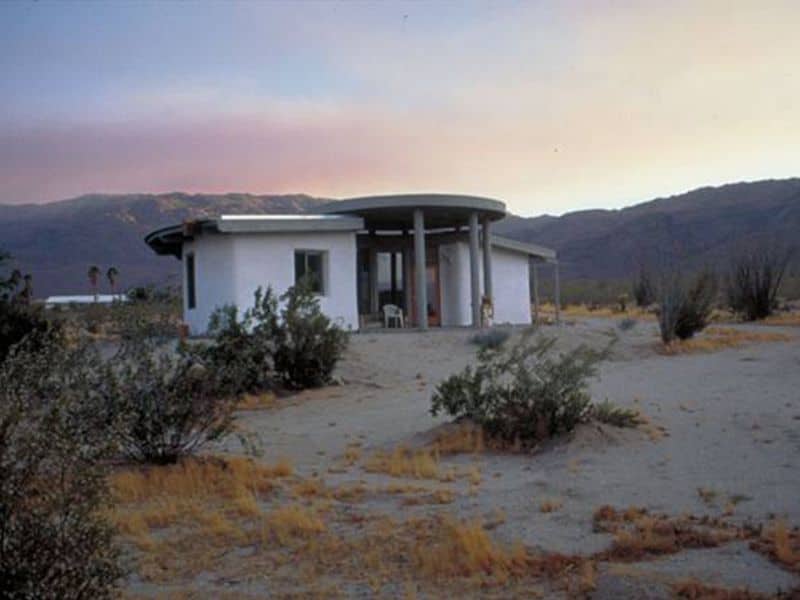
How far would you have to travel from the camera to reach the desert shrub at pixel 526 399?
11.0 m

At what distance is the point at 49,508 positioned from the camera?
4.61 metres

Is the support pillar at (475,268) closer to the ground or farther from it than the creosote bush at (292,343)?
farther from it

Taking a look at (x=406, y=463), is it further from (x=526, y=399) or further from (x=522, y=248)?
(x=522, y=248)

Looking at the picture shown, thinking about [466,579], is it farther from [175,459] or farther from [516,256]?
[516,256]

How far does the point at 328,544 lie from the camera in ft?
23.1

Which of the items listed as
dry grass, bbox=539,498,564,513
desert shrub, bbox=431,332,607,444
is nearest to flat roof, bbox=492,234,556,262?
desert shrub, bbox=431,332,607,444

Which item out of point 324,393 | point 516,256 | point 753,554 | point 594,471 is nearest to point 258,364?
point 324,393

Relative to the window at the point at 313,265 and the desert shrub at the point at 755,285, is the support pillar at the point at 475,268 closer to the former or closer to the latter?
the window at the point at 313,265

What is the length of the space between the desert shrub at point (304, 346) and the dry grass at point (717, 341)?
8.08 meters

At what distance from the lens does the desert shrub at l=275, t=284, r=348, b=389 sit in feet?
56.7

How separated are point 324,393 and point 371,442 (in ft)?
17.0

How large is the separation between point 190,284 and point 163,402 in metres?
15.7

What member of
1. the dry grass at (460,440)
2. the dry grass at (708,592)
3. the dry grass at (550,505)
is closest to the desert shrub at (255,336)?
the dry grass at (460,440)

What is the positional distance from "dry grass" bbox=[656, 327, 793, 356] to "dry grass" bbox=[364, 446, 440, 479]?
40.2 ft
